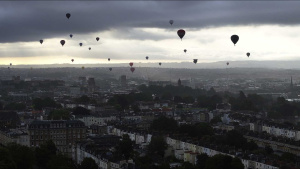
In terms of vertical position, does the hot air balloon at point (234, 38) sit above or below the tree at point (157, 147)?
above

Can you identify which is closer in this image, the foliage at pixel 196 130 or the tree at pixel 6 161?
the tree at pixel 6 161

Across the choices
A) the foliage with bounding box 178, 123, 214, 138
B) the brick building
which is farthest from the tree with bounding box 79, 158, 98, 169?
the foliage with bounding box 178, 123, 214, 138

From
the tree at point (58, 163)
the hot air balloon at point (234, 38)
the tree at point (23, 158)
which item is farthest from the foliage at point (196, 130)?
the tree at point (23, 158)

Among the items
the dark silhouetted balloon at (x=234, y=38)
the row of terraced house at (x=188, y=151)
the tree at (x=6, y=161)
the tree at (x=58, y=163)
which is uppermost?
the dark silhouetted balloon at (x=234, y=38)

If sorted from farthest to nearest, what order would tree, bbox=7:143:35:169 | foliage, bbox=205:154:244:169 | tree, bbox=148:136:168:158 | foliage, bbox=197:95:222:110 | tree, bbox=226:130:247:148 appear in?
1. foliage, bbox=197:95:222:110
2. tree, bbox=226:130:247:148
3. tree, bbox=148:136:168:158
4. tree, bbox=7:143:35:169
5. foliage, bbox=205:154:244:169

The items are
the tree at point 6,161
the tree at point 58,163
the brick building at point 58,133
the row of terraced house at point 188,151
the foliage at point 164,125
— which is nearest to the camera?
the tree at point 6,161

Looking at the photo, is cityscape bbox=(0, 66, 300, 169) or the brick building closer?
cityscape bbox=(0, 66, 300, 169)

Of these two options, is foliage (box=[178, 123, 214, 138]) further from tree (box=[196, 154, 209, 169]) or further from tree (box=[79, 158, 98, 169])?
tree (box=[79, 158, 98, 169])

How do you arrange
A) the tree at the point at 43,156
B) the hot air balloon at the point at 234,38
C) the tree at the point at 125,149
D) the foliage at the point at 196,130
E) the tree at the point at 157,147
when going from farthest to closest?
1. the hot air balloon at the point at 234,38
2. the foliage at the point at 196,130
3. the tree at the point at 157,147
4. the tree at the point at 43,156
5. the tree at the point at 125,149

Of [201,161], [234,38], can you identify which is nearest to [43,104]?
[234,38]

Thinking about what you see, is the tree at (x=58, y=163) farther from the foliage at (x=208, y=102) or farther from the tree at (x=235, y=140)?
the foliage at (x=208, y=102)

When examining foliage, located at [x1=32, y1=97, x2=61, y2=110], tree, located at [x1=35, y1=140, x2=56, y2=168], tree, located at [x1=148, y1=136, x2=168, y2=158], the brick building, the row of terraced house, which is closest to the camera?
the row of terraced house

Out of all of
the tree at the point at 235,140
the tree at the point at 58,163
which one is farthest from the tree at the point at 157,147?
the tree at the point at 58,163

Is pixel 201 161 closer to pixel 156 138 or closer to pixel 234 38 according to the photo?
pixel 156 138
